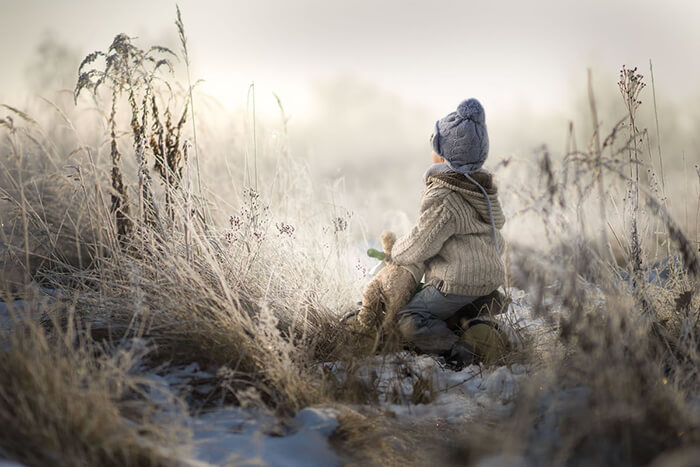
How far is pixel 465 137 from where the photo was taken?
3.07 meters

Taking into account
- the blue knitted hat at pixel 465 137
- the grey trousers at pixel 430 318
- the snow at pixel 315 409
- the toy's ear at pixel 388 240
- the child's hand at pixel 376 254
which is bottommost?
the snow at pixel 315 409

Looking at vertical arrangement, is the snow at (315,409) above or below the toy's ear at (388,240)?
below

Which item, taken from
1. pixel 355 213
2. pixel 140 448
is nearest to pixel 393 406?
pixel 140 448

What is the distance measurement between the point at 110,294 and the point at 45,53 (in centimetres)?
426

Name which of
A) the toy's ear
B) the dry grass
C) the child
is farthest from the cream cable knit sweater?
the dry grass

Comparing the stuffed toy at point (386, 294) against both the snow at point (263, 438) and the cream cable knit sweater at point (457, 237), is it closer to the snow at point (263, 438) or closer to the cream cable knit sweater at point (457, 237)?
the cream cable knit sweater at point (457, 237)

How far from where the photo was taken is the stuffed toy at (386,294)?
321cm

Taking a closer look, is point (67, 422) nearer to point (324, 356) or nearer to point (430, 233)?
point (324, 356)

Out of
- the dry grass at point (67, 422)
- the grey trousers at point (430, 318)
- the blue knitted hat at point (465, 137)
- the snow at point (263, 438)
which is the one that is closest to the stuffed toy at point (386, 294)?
the grey trousers at point (430, 318)

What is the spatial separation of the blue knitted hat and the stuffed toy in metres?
0.68

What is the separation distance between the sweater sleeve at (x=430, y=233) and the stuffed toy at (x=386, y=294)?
5.5 inches

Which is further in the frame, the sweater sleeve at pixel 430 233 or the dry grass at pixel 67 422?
the sweater sleeve at pixel 430 233

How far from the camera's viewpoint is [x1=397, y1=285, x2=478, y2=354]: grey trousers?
10.1ft

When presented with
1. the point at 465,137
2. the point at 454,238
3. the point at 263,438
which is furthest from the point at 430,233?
the point at 263,438
